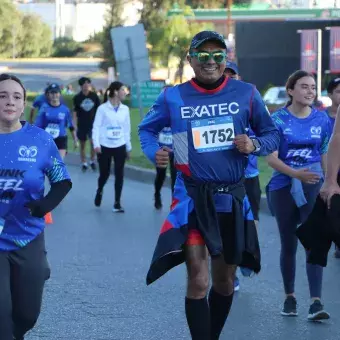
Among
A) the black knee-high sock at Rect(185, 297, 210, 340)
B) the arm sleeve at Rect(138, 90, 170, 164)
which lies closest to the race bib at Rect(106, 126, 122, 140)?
the arm sleeve at Rect(138, 90, 170, 164)

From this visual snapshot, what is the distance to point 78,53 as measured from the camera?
429ft

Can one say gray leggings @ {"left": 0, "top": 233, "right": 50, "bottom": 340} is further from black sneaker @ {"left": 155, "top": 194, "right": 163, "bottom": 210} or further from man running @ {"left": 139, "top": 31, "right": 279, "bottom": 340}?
black sneaker @ {"left": 155, "top": 194, "right": 163, "bottom": 210}

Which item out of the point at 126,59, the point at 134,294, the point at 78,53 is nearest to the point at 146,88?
the point at 126,59

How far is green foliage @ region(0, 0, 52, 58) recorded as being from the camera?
59.9 metres

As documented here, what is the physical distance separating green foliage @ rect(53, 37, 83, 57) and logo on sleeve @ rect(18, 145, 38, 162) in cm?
12204

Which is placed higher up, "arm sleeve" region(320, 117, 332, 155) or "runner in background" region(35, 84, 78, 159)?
"arm sleeve" region(320, 117, 332, 155)

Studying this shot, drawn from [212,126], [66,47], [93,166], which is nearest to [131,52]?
[93,166]

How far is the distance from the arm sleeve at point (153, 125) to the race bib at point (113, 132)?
29.7 feet

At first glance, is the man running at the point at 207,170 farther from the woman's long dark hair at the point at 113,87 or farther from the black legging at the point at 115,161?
the black legging at the point at 115,161

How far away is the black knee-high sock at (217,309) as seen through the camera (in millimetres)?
6703

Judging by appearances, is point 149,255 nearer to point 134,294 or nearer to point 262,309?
point 134,294

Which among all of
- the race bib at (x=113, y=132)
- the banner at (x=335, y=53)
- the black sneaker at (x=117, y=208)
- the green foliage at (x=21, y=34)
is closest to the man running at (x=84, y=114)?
the race bib at (x=113, y=132)

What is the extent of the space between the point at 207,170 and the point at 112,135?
9497 millimetres

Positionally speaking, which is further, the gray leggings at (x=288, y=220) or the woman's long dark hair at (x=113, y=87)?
the woman's long dark hair at (x=113, y=87)
